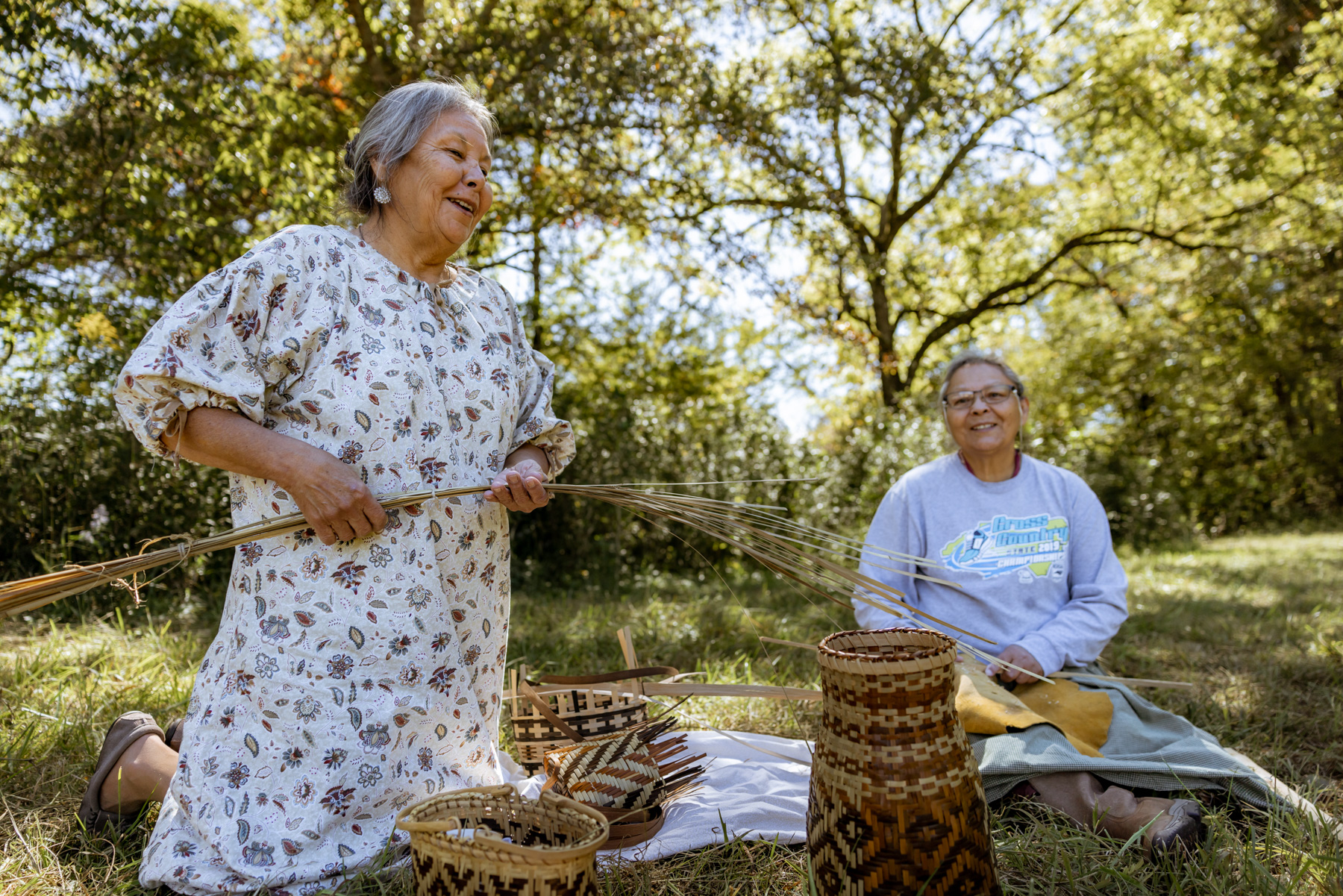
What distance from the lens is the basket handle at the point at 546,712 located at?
6.80ft

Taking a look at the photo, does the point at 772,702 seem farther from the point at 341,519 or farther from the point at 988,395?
the point at 341,519

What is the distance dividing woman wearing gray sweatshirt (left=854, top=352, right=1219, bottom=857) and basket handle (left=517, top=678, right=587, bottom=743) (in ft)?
2.72

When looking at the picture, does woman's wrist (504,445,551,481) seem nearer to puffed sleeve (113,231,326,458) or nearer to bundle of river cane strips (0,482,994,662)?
bundle of river cane strips (0,482,994,662)

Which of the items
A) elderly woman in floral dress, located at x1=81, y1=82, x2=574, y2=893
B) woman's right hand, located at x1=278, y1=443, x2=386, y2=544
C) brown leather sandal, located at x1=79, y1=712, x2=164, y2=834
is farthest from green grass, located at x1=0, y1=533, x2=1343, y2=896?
woman's right hand, located at x1=278, y1=443, x2=386, y2=544

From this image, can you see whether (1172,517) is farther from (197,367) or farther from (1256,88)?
(197,367)

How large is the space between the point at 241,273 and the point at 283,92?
13.4ft

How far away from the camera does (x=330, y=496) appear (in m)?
1.67

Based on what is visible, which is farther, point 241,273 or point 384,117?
point 384,117

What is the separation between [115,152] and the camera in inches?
180

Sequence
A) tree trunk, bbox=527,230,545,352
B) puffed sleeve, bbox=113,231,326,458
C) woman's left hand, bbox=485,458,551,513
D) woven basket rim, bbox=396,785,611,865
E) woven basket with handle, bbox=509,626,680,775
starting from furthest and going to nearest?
tree trunk, bbox=527,230,545,352, woven basket with handle, bbox=509,626,680,775, woman's left hand, bbox=485,458,551,513, puffed sleeve, bbox=113,231,326,458, woven basket rim, bbox=396,785,611,865

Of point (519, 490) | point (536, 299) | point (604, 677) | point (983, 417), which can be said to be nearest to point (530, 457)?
point (519, 490)

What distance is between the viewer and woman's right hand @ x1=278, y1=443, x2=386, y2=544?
1.67 metres

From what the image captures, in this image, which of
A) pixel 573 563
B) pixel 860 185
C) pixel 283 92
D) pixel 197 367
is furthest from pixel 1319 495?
pixel 197 367

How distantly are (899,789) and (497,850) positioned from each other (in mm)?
598
